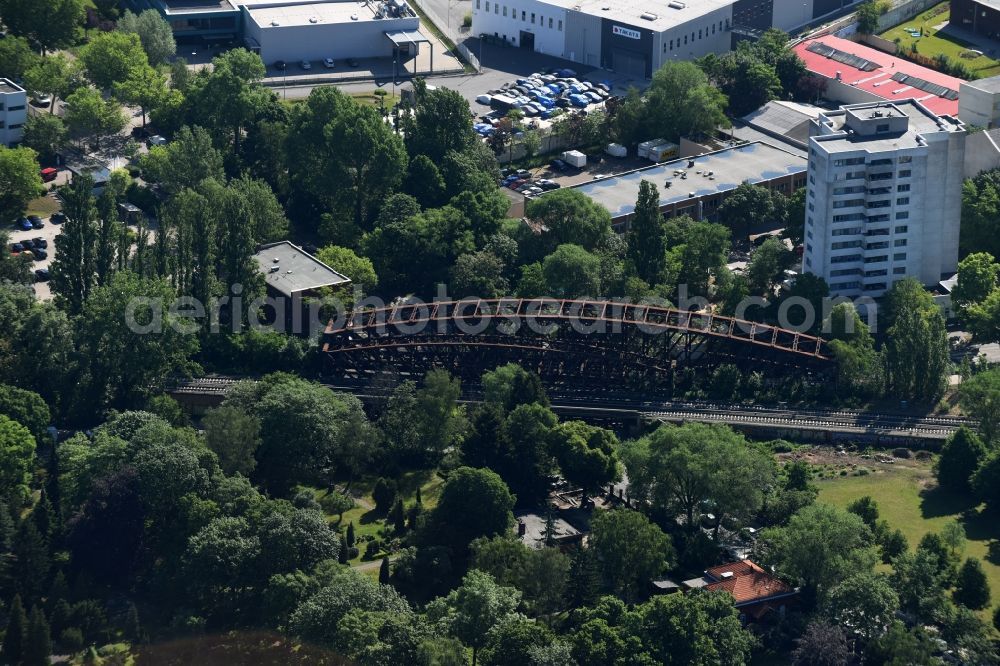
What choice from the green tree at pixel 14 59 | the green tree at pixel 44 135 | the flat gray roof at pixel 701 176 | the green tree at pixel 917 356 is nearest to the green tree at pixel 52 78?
the green tree at pixel 14 59

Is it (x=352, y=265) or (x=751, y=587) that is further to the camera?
(x=352, y=265)

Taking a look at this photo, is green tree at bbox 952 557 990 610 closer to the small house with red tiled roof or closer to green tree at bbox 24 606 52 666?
the small house with red tiled roof

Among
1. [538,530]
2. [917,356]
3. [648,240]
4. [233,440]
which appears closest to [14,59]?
[648,240]

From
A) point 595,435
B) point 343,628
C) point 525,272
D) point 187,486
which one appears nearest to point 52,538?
point 187,486

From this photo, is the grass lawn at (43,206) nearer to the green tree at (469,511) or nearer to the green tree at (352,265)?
the green tree at (352,265)

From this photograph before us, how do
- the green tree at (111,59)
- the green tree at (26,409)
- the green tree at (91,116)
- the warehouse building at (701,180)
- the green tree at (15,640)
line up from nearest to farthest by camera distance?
the green tree at (15,640), the green tree at (26,409), the warehouse building at (701,180), the green tree at (91,116), the green tree at (111,59)

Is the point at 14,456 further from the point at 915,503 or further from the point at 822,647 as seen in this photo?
the point at 915,503

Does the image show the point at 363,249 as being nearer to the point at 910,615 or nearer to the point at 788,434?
the point at 788,434
